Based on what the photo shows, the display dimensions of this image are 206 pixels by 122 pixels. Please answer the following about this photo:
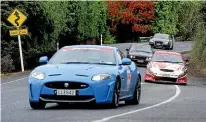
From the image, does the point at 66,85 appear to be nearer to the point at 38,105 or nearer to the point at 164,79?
the point at 38,105

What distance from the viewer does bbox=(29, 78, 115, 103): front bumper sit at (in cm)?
1323

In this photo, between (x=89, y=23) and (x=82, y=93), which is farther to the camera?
(x=89, y=23)

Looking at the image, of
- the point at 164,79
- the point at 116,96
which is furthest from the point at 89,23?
the point at 116,96

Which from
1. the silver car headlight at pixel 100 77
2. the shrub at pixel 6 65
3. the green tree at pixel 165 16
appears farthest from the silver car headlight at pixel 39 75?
the green tree at pixel 165 16

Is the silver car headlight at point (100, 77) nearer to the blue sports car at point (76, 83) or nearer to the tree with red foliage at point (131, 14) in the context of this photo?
the blue sports car at point (76, 83)

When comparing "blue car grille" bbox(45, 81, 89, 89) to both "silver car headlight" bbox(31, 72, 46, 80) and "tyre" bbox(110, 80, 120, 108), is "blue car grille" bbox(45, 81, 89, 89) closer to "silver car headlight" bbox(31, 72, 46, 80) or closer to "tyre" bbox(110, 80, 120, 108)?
"silver car headlight" bbox(31, 72, 46, 80)

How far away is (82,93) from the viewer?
43.4ft

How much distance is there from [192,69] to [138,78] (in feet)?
90.0

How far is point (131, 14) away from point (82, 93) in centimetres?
7206

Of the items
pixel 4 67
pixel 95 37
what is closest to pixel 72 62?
pixel 4 67

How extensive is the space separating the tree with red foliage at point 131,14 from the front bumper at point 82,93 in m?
71.1

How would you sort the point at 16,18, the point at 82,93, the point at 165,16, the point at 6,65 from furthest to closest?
1. the point at 165,16
2. the point at 6,65
3. the point at 16,18
4. the point at 82,93

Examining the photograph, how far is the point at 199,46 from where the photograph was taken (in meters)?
42.8

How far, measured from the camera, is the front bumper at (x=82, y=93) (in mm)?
13234
